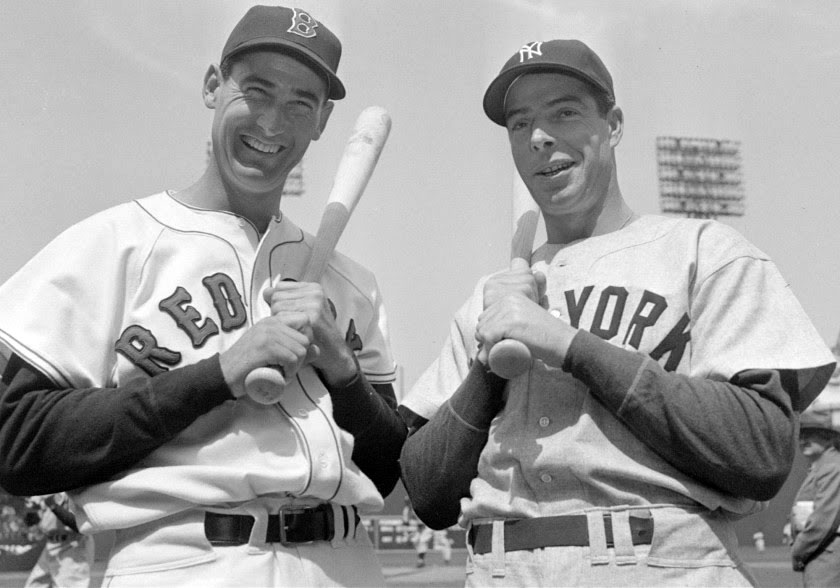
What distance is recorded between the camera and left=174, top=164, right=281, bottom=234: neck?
3.06 m

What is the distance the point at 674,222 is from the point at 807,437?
5.82 m

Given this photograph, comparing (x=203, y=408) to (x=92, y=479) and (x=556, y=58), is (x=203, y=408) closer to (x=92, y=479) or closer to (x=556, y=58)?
(x=92, y=479)

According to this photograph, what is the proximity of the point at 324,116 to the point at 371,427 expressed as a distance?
1.00 meters

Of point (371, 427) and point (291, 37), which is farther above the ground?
point (291, 37)

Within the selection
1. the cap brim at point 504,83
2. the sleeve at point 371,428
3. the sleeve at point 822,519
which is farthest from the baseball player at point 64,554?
the cap brim at point 504,83

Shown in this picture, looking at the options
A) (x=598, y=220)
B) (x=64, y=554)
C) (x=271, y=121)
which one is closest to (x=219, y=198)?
(x=271, y=121)

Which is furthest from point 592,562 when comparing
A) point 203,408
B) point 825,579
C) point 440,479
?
point 825,579

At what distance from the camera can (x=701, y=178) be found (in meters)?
28.7

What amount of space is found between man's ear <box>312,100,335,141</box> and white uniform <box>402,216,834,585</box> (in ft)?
2.97

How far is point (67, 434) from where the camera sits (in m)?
2.56

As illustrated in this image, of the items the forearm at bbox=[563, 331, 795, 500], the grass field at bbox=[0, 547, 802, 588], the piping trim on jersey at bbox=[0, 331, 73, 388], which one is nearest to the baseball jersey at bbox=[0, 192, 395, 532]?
the piping trim on jersey at bbox=[0, 331, 73, 388]

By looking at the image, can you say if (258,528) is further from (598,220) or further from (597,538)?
(598,220)

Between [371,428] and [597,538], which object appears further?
[371,428]

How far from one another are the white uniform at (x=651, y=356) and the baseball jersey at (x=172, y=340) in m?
0.47
